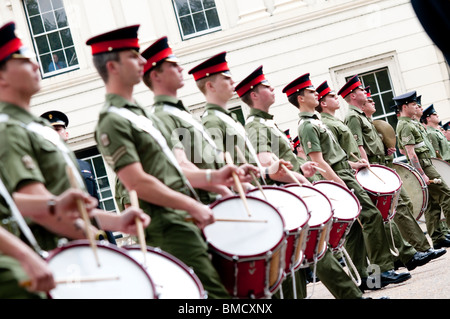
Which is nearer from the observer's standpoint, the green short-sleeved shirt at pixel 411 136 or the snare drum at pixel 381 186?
the snare drum at pixel 381 186

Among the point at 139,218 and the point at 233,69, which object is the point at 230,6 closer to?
the point at 233,69

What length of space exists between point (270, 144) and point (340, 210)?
2.72 ft

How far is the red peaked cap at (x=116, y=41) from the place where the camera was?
534cm

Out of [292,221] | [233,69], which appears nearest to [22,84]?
[292,221]

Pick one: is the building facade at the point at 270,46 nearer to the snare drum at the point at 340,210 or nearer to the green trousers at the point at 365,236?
the green trousers at the point at 365,236

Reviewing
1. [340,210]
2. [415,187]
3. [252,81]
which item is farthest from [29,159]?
[415,187]

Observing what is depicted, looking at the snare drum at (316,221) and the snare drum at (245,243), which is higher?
the snare drum at (245,243)

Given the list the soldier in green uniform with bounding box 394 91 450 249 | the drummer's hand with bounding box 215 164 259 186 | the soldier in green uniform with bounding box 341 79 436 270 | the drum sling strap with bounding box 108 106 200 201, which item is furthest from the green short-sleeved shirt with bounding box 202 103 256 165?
the soldier in green uniform with bounding box 394 91 450 249

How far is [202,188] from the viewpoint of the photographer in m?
5.92

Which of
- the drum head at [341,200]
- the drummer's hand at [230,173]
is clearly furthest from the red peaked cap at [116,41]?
the drum head at [341,200]

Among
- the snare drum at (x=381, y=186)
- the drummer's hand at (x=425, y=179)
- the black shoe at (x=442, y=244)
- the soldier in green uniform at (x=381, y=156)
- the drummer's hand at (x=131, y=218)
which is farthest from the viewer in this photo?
the black shoe at (x=442, y=244)

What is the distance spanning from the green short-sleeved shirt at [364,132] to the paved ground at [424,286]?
1477 millimetres

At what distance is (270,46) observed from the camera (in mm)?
18766

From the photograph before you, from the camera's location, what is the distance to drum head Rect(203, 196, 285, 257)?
17.1ft
